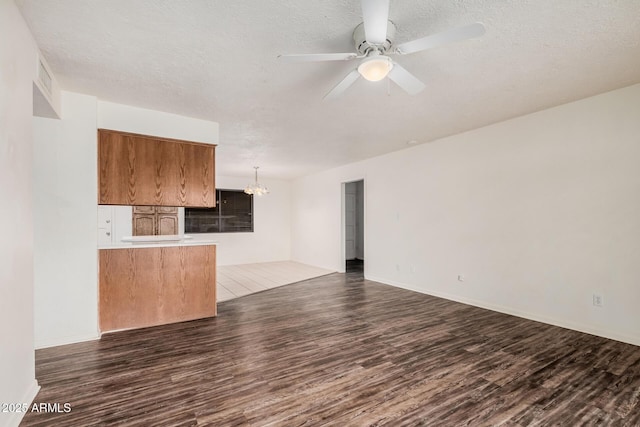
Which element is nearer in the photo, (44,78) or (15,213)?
(15,213)

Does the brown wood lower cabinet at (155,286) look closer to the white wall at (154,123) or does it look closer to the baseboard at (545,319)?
the white wall at (154,123)

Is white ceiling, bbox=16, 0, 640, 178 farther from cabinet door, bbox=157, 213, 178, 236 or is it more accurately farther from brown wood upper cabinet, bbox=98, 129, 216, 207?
A: cabinet door, bbox=157, 213, 178, 236

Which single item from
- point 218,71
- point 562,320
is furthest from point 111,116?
point 562,320

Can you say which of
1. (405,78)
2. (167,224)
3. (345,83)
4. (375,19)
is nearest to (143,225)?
(167,224)

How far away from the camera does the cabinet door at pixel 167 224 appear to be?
5.91 meters

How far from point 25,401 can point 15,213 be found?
1.22 m

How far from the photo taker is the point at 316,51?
2303 millimetres

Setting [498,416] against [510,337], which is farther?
[510,337]

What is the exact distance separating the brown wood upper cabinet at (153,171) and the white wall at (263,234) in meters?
4.40

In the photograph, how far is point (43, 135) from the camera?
2912 millimetres

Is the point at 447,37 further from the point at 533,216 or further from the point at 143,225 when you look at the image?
the point at 143,225

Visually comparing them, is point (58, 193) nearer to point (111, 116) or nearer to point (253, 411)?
point (111, 116)

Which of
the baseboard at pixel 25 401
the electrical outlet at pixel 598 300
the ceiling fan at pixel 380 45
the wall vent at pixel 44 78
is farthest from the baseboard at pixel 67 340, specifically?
the electrical outlet at pixel 598 300

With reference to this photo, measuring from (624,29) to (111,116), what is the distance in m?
4.57
